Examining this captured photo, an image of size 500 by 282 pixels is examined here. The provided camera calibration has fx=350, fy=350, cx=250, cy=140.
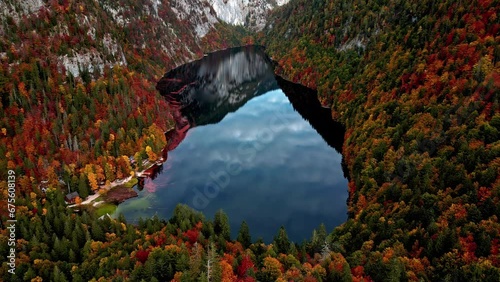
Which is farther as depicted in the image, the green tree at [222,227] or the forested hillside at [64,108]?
Answer: the forested hillside at [64,108]

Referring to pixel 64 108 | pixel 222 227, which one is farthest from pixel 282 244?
pixel 64 108

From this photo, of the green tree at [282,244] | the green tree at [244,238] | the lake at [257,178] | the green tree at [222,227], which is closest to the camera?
the green tree at [282,244]

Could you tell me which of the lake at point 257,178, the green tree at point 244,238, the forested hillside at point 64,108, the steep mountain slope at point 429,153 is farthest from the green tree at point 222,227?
the forested hillside at point 64,108

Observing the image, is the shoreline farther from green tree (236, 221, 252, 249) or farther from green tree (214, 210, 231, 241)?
green tree (236, 221, 252, 249)

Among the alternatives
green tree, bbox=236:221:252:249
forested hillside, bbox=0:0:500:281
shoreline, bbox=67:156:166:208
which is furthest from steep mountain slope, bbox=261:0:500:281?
shoreline, bbox=67:156:166:208

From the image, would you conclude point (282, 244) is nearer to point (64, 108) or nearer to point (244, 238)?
point (244, 238)

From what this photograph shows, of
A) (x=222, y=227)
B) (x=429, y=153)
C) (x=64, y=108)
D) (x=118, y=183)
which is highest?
(x=64, y=108)

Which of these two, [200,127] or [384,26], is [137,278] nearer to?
[200,127]

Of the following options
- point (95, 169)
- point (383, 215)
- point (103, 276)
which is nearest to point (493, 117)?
point (383, 215)

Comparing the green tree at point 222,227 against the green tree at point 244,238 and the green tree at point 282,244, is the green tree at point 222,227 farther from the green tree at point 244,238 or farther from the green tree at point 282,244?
the green tree at point 282,244
